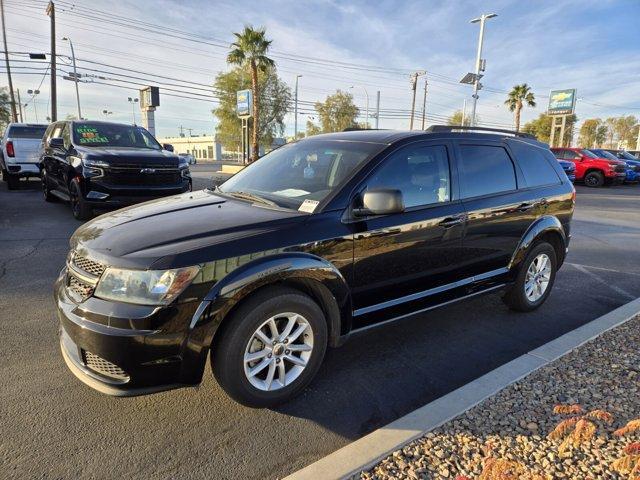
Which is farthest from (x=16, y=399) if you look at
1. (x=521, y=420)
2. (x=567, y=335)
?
(x=567, y=335)

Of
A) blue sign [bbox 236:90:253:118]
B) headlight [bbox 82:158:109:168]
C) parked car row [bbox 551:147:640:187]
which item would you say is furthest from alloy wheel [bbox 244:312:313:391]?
blue sign [bbox 236:90:253:118]

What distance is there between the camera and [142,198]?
7848mm

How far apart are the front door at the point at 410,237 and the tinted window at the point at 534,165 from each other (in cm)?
120

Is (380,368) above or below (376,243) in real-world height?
below

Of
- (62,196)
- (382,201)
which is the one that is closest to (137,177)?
(62,196)

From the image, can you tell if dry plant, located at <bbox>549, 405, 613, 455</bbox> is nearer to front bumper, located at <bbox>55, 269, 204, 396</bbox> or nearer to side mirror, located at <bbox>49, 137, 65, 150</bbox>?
front bumper, located at <bbox>55, 269, 204, 396</bbox>

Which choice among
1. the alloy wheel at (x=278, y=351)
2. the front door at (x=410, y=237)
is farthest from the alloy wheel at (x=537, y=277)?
the alloy wheel at (x=278, y=351)

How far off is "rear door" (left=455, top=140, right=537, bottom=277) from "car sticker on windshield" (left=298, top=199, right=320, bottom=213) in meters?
1.46

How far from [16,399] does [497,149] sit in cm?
437

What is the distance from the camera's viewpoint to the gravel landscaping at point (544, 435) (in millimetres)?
2205

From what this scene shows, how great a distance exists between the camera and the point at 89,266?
8.67ft

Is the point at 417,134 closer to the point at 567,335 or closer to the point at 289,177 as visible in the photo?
the point at 289,177

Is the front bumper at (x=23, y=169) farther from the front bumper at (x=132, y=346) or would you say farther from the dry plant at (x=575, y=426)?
the dry plant at (x=575, y=426)

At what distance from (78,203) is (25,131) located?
7.49 metres
